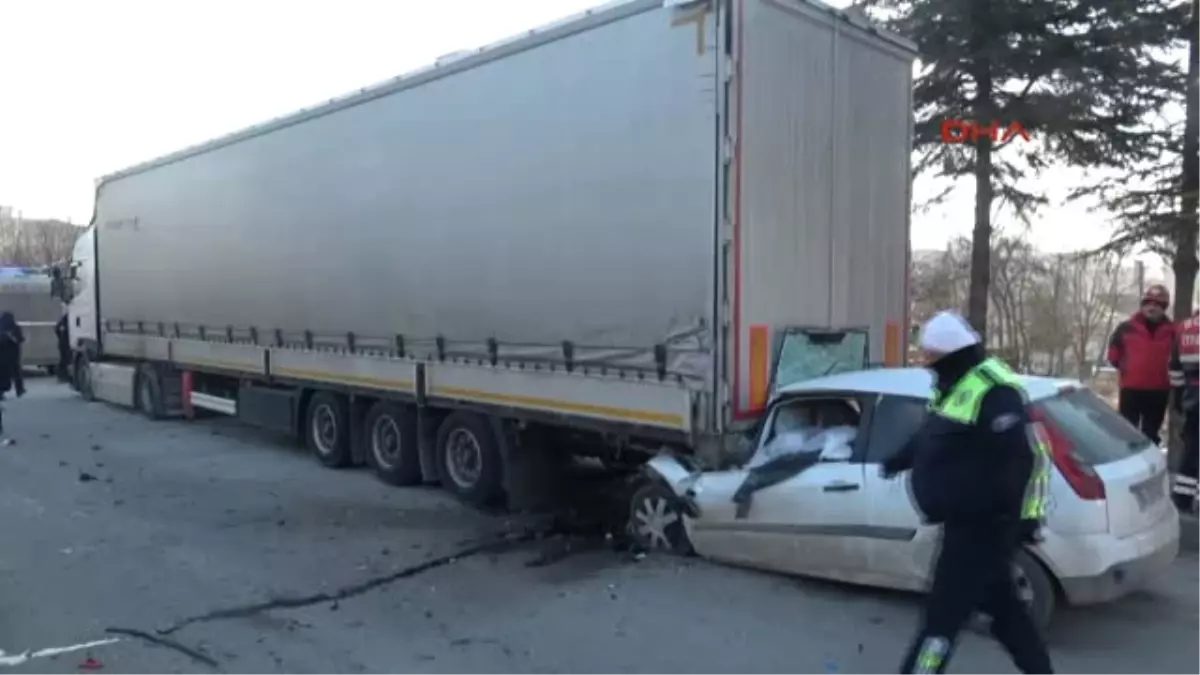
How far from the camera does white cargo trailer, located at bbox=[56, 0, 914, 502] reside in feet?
22.4

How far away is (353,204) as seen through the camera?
416 inches

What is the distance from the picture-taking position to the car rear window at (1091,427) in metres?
5.42

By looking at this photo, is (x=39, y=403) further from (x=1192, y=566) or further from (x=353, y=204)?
(x=1192, y=566)

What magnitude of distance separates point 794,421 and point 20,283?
78.8ft

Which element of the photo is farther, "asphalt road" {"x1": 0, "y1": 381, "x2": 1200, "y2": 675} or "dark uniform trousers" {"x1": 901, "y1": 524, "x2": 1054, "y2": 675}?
"asphalt road" {"x1": 0, "y1": 381, "x2": 1200, "y2": 675}

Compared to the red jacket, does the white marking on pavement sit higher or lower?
lower

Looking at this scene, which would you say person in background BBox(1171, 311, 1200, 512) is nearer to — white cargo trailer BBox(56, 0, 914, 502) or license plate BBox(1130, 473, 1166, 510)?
white cargo trailer BBox(56, 0, 914, 502)

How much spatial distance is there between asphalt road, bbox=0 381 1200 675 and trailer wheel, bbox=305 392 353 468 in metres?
1.80

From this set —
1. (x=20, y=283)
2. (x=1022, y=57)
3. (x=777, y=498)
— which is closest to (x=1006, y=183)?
(x=1022, y=57)

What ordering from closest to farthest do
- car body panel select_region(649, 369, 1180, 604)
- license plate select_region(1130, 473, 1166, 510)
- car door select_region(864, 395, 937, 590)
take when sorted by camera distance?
car body panel select_region(649, 369, 1180, 604) → license plate select_region(1130, 473, 1166, 510) → car door select_region(864, 395, 937, 590)

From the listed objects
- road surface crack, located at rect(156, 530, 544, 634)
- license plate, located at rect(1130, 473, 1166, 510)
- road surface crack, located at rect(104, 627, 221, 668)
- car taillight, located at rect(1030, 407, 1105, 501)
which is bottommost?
road surface crack, located at rect(156, 530, 544, 634)

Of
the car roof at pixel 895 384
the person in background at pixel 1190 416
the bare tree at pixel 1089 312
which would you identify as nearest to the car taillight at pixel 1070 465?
the car roof at pixel 895 384

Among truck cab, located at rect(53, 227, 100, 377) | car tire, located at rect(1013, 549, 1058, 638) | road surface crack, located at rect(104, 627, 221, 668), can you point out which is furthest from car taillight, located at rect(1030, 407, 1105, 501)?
truck cab, located at rect(53, 227, 100, 377)

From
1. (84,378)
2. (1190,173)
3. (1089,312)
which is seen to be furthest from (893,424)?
(1089,312)
